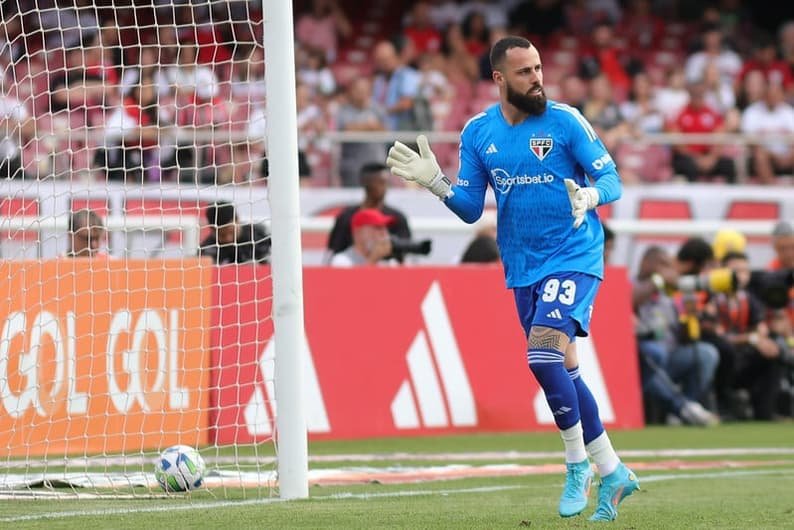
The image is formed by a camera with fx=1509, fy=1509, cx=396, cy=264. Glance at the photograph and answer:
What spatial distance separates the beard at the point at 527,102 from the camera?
7.32 metres

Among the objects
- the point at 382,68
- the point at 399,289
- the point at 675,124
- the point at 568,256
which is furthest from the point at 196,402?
the point at 675,124

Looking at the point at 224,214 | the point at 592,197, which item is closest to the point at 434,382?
Answer: the point at 224,214

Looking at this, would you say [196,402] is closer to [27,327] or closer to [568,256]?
[27,327]

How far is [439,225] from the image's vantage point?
16.6 meters

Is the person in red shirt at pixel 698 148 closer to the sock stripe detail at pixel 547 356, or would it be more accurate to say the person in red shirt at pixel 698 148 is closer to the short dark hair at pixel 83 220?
the short dark hair at pixel 83 220

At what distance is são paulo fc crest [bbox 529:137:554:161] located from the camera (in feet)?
24.0

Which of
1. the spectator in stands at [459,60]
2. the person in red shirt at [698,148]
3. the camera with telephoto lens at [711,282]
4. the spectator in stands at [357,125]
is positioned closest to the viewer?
the camera with telephoto lens at [711,282]

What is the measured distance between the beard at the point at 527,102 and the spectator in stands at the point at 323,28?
563 inches

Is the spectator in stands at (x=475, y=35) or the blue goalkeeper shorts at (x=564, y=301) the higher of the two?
the spectator in stands at (x=475, y=35)

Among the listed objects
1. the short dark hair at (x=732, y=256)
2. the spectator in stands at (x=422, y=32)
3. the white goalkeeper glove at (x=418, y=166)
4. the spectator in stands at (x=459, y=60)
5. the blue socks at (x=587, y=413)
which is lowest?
the short dark hair at (x=732, y=256)

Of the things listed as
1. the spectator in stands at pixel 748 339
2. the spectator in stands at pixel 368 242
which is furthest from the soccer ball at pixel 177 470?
the spectator in stands at pixel 748 339

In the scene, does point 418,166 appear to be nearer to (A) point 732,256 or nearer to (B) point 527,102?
(B) point 527,102

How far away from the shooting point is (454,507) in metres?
7.67

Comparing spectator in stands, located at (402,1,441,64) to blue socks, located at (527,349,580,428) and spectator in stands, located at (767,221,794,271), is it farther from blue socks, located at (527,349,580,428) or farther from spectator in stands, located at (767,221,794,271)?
blue socks, located at (527,349,580,428)
